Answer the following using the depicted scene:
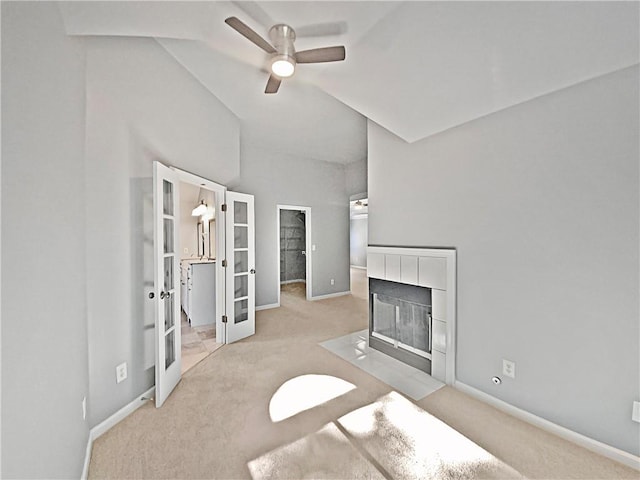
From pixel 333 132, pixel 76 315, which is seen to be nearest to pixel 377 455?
pixel 76 315

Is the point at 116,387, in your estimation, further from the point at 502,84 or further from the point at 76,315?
the point at 502,84

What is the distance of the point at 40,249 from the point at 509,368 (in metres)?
2.97

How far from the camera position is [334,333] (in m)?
3.81

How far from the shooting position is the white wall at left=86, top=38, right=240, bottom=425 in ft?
5.97

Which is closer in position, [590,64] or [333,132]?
[590,64]

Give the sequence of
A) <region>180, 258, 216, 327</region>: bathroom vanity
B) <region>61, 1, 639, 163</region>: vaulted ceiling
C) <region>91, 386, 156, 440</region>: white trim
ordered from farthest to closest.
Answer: <region>180, 258, 216, 327</region>: bathroom vanity, <region>91, 386, 156, 440</region>: white trim, <region>61, 1, 639, 163</region>: vaulted ceiling

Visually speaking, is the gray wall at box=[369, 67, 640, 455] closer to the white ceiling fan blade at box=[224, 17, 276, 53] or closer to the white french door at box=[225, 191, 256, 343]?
the white ceiling fan blade at box=[224, 17, 276, 53]

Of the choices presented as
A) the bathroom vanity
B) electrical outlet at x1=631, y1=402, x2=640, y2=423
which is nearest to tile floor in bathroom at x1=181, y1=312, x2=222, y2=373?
the bathroom vanity

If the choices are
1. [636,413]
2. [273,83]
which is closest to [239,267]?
[273,83]

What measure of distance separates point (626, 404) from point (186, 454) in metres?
2.70

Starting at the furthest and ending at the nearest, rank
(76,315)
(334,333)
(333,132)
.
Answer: (333,132) → (334,333) → (76,315)

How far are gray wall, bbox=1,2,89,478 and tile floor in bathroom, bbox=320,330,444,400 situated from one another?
2.25m

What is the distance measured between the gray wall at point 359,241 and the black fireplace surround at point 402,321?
328 inches

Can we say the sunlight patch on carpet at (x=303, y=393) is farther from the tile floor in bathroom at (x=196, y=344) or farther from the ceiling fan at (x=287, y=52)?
the ceiling fan at (x=287, y=52)
